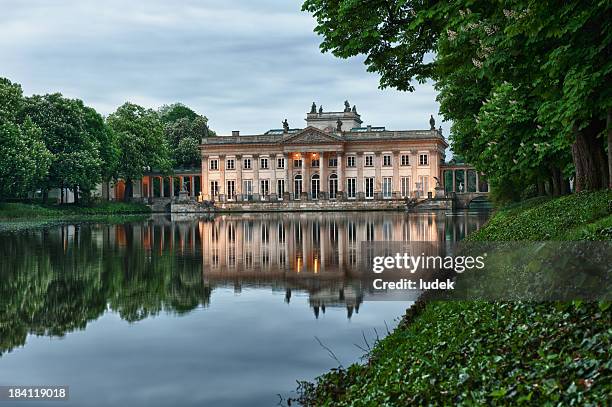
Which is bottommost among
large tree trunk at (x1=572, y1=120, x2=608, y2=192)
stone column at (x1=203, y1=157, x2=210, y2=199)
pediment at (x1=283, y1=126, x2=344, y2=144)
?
large tree trunk at (x1=572, y1=120, x2=608, y2=192)

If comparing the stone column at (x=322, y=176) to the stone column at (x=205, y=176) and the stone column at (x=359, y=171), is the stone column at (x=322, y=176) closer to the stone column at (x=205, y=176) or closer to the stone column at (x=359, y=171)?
the stone column at (x=359, y=171)

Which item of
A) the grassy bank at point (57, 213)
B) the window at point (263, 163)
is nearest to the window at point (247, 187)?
the window at point (263, 163)

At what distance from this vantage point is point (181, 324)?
11.6 metres

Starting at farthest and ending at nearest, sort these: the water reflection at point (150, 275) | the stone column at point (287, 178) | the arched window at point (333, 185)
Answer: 1. the stone column at point (287, 178)
2. the arched window at point (333, 185)
3. the water reflection at point (150, 275)

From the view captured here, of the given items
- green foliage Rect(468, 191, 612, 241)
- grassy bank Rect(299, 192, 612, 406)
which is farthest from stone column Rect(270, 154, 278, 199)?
grassy bank Rect(299, 192, 612, 406)

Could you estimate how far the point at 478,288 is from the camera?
10.7 m

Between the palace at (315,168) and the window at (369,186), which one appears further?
the window at (369,186)

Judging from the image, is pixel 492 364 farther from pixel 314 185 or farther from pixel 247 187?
pixel 247 187

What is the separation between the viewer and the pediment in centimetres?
8769

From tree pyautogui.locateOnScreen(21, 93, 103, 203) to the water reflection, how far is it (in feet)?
109

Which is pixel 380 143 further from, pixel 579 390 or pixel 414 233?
pixel 579 390

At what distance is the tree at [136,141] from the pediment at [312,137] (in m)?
15.7

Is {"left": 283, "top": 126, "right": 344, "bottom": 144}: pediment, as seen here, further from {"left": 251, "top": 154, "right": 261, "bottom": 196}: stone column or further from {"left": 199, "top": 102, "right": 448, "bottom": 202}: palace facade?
{"left": 251, "top": 154, "right": 261, "bottom": 196}: stone column

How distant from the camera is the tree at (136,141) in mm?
78812
